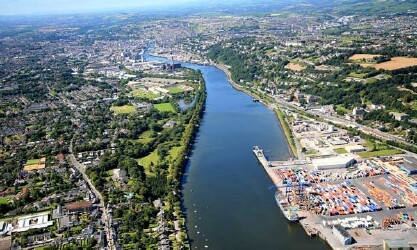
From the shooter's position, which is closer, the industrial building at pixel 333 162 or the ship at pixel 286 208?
the ship at pixel 286 208

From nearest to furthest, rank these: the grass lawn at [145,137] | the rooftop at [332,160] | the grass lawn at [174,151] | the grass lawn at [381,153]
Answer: the rooftop at [332,160] → the grass lawn at [381,153] → the grass lawn at [174,151] → the grass lawn at [145,137]

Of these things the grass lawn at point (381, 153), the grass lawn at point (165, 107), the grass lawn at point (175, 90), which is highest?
the grass lawn at point (381, 153)

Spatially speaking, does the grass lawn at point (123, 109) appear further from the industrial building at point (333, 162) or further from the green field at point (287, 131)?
the industrial building at point (333, 162)

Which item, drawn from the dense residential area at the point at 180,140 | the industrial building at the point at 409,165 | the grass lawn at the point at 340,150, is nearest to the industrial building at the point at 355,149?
the dense residential area at the point at 180,140

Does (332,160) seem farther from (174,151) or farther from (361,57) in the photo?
(361,57)

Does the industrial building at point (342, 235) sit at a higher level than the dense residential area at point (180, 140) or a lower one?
higher

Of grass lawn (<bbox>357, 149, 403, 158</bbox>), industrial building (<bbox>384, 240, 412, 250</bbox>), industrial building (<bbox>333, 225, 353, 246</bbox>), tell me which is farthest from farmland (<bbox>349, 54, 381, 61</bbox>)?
industrial building (<bbox>384, 240, 412, 250</bbox>)

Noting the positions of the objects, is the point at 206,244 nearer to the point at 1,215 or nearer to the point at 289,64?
the point at 1,215
